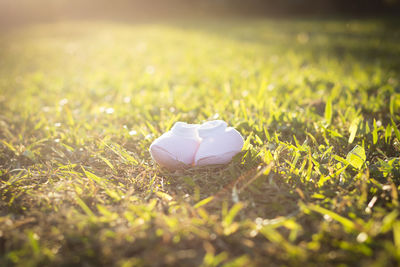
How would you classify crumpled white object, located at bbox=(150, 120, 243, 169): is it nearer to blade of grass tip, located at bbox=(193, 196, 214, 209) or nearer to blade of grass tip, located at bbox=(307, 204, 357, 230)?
blade of grass tip, located at bbox=(193, 196, 214, 209)

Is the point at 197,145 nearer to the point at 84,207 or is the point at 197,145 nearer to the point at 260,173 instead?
the point at 260,173

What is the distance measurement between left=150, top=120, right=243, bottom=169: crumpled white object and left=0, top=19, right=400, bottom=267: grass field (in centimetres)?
8

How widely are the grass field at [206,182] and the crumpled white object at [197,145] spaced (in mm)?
75

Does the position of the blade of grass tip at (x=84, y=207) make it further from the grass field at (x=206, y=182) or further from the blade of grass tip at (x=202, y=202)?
the blade of grass tip at (x=202, y=202)

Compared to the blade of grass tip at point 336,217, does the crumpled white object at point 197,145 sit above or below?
above

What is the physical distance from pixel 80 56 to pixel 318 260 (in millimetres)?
5042

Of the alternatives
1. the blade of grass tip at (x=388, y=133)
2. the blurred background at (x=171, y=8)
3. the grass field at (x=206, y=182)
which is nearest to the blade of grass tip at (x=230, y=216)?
the grass field at (x=206, y=182)

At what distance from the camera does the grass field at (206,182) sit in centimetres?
90

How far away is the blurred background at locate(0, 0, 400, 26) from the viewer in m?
12.4

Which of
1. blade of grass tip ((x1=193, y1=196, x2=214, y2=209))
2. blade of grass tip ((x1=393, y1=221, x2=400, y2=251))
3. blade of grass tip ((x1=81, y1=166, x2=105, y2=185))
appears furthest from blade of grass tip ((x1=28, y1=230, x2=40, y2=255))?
blade of grass tip ((x1=393, y1=221, x2=400, y2=251))

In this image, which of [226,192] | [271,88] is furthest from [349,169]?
[271,88]

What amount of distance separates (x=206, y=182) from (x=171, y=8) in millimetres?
17813

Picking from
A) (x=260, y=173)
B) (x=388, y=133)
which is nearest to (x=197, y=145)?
(x=260, y=173)

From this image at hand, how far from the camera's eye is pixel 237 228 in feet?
3.18
